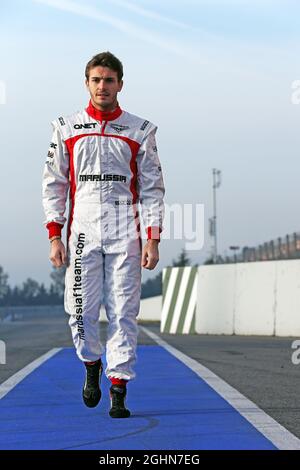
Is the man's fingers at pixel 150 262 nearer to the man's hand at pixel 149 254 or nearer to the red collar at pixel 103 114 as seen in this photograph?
the man's hand at pixel 149 254

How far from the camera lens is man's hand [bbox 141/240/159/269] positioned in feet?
20.7

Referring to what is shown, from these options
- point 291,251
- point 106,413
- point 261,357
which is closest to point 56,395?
point 106,413

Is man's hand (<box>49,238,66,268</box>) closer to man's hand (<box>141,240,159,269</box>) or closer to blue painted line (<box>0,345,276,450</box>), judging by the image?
man's hand (<box>141,240,159,269</box>)

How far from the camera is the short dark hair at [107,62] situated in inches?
253

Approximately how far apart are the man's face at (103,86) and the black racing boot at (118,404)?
1.68 meters

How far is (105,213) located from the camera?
6.36 meters

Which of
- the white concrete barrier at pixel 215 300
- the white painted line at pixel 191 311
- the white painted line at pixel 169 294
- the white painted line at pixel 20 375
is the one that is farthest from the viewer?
the white painted line at pixel 169 294

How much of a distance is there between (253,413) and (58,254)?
1.50 meters

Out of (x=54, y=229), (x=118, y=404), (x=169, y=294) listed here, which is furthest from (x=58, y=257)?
(x=169, y=294)

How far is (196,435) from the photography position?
17.9ft

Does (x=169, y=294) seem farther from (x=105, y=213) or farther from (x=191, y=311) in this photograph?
(x=105, y=213)

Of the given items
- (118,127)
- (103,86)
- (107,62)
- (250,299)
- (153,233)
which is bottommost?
(250,299)

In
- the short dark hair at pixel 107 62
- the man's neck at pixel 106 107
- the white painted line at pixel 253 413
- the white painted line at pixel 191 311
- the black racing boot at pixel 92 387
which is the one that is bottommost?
the white painted line at pixel 191 311

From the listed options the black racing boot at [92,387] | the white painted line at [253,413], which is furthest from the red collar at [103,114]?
the white painted line at [253,413]
